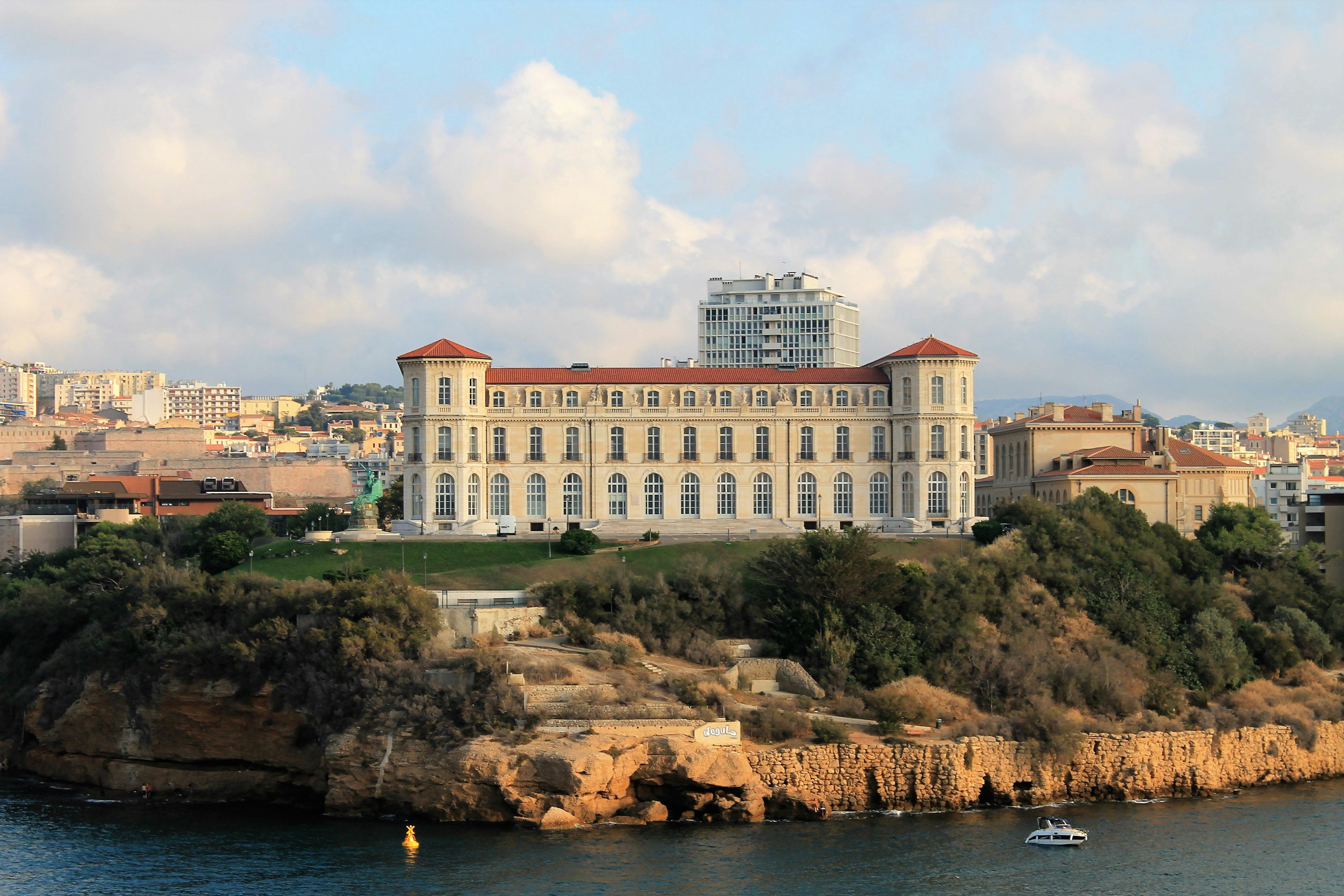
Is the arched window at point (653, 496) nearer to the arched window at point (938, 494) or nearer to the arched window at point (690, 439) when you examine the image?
the arched window at point (690, 439)

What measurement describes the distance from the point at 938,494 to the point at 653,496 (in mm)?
15765

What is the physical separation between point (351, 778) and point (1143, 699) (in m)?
31.5

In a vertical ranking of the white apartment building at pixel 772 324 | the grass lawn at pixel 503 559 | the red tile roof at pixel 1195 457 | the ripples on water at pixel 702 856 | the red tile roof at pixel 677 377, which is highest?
the white apartment building at pixel 772 324

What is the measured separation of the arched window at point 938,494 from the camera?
274 ft

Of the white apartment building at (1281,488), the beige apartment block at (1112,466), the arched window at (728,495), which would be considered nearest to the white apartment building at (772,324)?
the white apartment building at (1281,488)

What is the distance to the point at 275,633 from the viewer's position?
2349 inches

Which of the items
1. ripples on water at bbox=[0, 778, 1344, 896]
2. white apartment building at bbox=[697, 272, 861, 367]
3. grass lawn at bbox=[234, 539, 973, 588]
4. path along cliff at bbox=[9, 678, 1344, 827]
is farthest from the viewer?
white apartment building at bbox=[697, 272, 861, 367]

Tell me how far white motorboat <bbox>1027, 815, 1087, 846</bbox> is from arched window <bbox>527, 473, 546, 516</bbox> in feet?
136

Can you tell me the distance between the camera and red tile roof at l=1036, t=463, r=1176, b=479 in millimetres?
85062

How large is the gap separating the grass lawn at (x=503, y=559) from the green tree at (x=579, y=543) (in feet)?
1.47

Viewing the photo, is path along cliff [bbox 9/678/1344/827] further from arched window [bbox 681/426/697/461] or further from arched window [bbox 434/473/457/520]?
arched window [bbox 681/426/697/461]

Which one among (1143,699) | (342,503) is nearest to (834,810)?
(1143,699)

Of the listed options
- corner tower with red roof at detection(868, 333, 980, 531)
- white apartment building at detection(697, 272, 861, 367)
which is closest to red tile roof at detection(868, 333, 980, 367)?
corner tower with red roof at detection(868, 333, 980, 531)

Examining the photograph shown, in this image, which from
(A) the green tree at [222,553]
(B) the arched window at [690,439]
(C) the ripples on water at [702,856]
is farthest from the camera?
(B) the arched window at [690,439]
